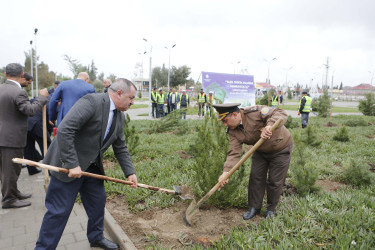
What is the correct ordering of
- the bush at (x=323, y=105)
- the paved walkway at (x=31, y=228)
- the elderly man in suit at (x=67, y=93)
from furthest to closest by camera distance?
1. the bush at (x=323, y=105)
2. the elderly man in suit at (x=67, y=93)
3. the paved walkway at (x=31, y=228)

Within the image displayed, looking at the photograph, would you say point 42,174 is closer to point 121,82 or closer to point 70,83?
point 70,83

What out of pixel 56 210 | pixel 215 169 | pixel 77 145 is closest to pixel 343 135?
pixel 215 169

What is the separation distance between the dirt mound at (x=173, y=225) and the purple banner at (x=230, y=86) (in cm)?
975

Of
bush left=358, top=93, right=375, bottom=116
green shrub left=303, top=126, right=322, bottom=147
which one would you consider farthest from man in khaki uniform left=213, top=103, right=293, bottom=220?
bush left=358, top=93, right=375, bottom=116

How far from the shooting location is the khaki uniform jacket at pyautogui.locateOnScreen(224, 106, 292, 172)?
3293mm

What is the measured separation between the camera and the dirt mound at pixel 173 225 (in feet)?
10.3

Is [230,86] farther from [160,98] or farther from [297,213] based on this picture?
[297,213]

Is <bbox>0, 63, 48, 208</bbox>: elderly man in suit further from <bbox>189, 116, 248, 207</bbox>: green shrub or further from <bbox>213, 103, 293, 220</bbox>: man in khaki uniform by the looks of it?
<bbox>213, 103, 293, 220</bbox>: man in khaki uniform

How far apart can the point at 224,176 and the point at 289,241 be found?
97 centimetres

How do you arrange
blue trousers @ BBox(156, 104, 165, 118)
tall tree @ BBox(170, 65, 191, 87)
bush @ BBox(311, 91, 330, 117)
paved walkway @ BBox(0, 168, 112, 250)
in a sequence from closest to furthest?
1. paved walkway @ BBox(0, 168, 112, 250)
2. blue trousers @ BBox(156, 104, 165, 118)
3. bush @ BBox(311, 91, 330, 117)
4. tall tree @ BBox(170, 65, 191, 87)

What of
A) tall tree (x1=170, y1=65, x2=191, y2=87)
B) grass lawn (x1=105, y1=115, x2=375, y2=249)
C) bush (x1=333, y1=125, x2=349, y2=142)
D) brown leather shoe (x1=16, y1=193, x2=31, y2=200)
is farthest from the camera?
tall tree (x1=170, y1=65, x2=191, y2=87)

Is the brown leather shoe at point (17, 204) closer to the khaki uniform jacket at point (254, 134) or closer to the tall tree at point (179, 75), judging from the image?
the khaki uniform jacket at point (254, 134)

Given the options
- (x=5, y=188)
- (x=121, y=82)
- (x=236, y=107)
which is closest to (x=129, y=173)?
(x=121, y=82)

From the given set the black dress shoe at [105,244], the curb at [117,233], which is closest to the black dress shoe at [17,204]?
the curb at [117,233]
